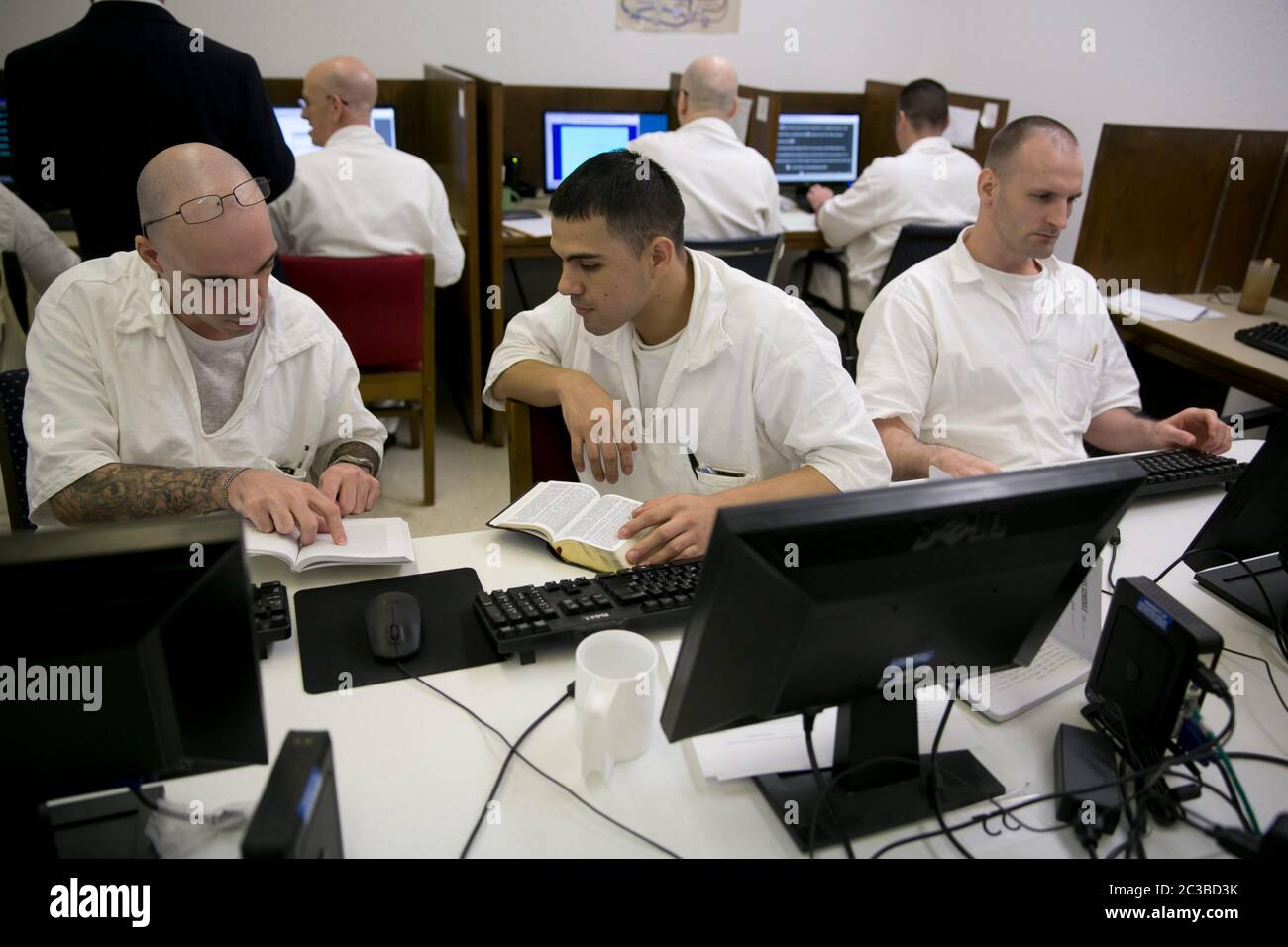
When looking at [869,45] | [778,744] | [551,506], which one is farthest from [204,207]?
[869,45]

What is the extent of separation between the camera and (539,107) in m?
3.93

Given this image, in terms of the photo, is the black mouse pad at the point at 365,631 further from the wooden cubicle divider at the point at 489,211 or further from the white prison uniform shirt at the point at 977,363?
the wooden cubicle divider at the point at 489,211

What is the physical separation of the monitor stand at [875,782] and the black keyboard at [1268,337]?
2174 mm

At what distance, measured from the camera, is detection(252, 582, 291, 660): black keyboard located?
43.4 inches

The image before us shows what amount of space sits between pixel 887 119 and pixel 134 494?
149 inches

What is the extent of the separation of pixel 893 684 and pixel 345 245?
2503mm

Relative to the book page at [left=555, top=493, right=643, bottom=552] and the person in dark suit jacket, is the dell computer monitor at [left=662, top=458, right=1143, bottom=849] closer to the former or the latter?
the book page at [left=555, top=493, right=643, bottom=552]

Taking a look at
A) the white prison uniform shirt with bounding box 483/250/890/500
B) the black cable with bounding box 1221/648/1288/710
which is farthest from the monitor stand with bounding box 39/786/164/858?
the black cable with bounding box 1221/648/1288/710

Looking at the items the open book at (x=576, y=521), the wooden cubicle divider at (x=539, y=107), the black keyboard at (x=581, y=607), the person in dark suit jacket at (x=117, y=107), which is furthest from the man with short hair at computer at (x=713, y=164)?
the black keyboard at (x=581, y=607)

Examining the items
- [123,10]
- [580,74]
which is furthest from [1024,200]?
[580,74]

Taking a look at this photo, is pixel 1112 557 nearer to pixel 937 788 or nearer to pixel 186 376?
pixel 937 788

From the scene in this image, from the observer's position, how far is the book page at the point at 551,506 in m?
1.37

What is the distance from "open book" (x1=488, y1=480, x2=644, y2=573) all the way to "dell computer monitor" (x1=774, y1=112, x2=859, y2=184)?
10.4ft
